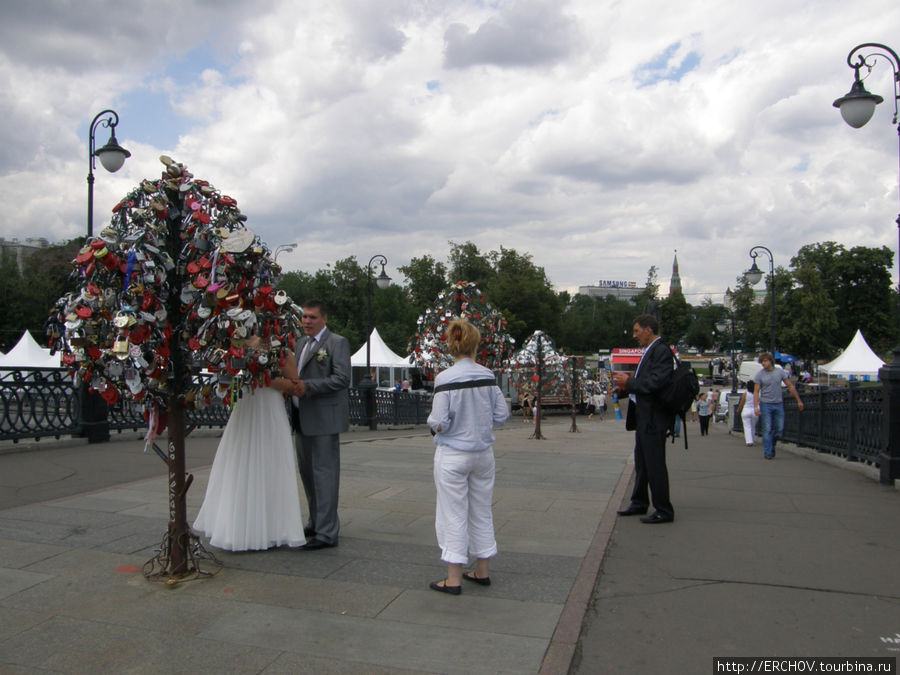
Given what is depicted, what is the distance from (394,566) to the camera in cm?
494

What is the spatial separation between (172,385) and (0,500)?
12.6 feet

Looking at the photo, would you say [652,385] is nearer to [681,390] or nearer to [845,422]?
[681,390]

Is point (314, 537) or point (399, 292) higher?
point (399, 292)

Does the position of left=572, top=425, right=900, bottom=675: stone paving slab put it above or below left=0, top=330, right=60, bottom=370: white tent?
below

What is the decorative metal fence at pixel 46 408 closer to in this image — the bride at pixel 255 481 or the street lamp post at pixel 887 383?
the bride at pixel 255 481

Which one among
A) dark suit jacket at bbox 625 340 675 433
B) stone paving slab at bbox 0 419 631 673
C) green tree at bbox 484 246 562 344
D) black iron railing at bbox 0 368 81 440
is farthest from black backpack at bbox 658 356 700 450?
green tree at bbox 484 246 562 344

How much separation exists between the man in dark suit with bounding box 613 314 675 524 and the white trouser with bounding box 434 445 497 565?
2.25 meters

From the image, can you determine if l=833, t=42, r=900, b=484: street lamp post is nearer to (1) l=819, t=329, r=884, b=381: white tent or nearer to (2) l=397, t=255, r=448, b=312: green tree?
(1) l=819, t=329, r=884, b=381: white tent

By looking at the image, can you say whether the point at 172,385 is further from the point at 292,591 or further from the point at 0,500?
the point at 0,500

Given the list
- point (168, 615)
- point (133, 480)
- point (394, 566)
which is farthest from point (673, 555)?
point (133, 480)

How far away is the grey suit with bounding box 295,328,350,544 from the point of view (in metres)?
5.30

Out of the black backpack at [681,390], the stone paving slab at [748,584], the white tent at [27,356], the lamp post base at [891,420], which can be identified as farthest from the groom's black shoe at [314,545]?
the white tent at [27,356]

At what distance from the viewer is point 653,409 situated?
6.40 meters

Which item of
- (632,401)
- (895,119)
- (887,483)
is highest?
(895,119)
